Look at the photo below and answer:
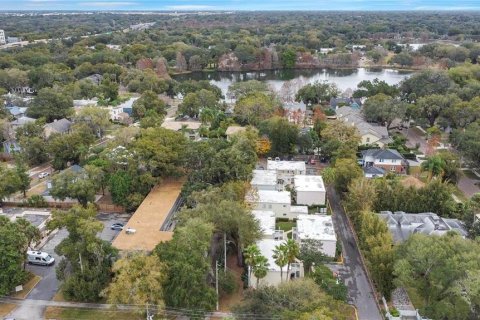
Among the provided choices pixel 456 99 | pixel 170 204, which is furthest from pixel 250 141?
pixel 456 99

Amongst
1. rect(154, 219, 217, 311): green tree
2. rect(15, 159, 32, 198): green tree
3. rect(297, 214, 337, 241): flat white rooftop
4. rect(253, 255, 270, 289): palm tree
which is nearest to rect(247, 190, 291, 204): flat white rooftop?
rect(297, 214, 337, 241): flat white rooftop

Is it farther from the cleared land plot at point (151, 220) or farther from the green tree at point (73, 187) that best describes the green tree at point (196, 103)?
the green tree at point (73, 187)

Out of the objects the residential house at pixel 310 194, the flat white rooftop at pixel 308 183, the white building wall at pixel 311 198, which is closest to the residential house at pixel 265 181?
the flat white rooftop at pixel 308 183

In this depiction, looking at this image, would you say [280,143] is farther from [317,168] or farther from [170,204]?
[170,204]

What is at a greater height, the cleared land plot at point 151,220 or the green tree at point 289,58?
the green tree at point 289,58

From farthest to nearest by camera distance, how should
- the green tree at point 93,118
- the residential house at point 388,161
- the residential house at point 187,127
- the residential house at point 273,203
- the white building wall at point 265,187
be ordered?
the residential house at point 187,127, the green tree at point 93,118, the residential house at point 388,161, the white building wall at point 265,187, the residential house at point 273,203

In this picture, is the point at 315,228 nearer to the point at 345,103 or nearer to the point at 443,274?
the point at 443,274
